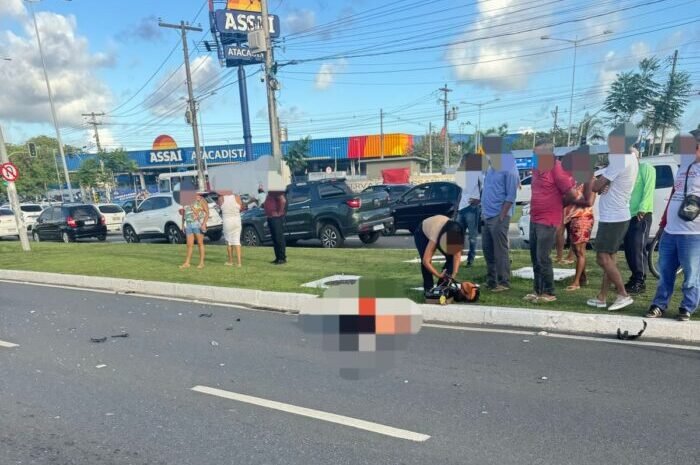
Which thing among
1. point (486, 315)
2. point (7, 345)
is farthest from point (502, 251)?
point (7, 345)

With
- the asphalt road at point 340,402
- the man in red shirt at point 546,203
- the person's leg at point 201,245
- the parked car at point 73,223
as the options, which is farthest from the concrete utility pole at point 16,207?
the man in red shirt at point 546,203

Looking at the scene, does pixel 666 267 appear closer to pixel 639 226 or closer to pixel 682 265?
pixel 682 265

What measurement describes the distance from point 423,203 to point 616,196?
9.60m

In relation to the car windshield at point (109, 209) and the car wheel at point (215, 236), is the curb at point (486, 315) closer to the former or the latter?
the car wheel at point (215, 236)

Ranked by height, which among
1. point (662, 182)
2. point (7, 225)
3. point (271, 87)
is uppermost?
point (271, 87)

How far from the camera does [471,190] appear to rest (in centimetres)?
849

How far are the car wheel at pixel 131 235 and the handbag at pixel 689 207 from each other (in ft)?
56.5

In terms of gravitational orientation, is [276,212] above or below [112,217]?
above

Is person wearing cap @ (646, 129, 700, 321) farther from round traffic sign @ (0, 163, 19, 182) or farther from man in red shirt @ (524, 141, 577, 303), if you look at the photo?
A: round traffic sign @ (0, 163, 19, 182)

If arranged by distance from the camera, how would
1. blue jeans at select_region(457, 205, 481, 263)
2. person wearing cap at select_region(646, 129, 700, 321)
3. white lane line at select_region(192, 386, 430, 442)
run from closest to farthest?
white lane line at select_region(192, 386, 430, 442) → person wearing cap at select_region(646, 129, 700, 321) → blue jeans at select_region(457, 205, 481, 263)

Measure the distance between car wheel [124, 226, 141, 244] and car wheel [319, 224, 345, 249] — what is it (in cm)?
813

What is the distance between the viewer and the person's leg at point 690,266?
5.09 meters

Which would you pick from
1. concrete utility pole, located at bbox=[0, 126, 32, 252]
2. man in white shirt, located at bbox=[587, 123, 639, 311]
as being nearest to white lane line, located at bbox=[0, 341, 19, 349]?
man in white shirt, located at bbox=[587, 123, 639, 311]

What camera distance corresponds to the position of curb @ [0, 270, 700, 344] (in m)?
5.22
